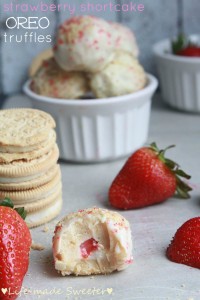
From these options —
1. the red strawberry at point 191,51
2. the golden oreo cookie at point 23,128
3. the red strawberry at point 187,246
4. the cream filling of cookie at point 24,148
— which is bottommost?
the red strawberry at point 187,246

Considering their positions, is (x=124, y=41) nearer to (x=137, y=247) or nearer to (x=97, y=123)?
(x=97, y=123)

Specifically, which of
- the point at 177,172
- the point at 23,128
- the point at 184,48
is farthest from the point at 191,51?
the point at 23,128

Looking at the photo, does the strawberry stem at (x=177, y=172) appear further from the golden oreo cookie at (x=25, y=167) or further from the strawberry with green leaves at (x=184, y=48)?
the strawberry with green leaves at (x=184, y=48)

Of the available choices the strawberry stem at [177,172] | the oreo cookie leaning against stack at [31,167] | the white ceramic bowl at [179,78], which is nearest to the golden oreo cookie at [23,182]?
the oreo cookie leaning against stack at [31,167]

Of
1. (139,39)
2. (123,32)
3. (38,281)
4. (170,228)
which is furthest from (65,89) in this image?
(139,39)

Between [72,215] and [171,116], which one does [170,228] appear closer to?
[72,215]

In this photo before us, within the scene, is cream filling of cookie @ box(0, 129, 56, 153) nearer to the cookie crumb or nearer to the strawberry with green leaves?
the cookie crumb

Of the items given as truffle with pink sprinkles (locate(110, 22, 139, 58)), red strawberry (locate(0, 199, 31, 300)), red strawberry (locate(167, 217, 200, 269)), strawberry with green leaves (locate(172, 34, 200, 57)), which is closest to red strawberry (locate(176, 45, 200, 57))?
strawberry with green leaves (locate(172, 34, 200, 57))
